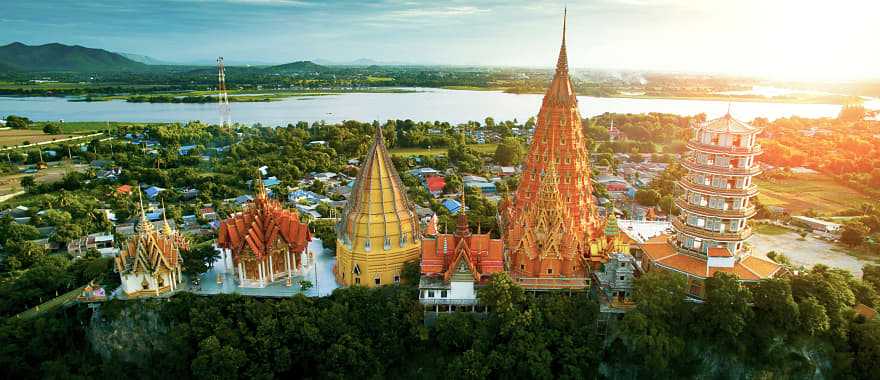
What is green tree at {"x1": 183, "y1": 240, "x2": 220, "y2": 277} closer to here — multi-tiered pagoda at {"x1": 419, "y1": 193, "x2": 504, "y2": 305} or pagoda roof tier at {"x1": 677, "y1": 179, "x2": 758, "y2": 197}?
multi-tiered pagoda at {"x1": 419, "y1": 193, "x2": 504, "y2": 305}

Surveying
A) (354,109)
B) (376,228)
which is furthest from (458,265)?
(354,109)

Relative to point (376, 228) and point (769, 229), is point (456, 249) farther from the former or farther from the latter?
point (769, 229)

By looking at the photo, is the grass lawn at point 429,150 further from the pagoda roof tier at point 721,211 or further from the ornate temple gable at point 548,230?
the pagoda roof tier at point 721,211

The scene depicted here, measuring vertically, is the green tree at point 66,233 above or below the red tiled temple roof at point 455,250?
below

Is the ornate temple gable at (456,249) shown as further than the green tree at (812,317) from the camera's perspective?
Yes

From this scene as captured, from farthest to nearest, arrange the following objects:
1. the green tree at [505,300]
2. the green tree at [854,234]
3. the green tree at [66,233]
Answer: the green tree at [854,234] < the green tree at [66,233] < the green tree at [505,300]

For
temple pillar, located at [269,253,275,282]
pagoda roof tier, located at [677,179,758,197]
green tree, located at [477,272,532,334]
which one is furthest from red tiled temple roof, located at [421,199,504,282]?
pagoda roof tier, located at [677,179,758,197]

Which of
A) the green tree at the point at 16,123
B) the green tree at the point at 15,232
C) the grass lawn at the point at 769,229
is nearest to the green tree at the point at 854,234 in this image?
the grass lawn at the point at 769,229
